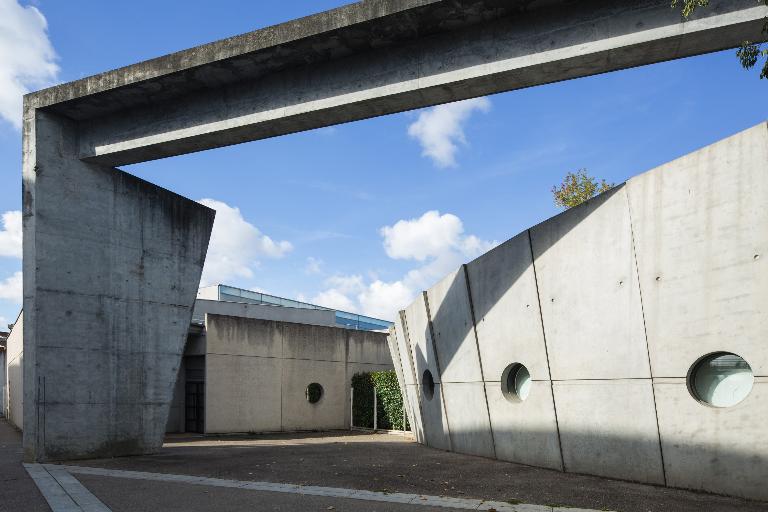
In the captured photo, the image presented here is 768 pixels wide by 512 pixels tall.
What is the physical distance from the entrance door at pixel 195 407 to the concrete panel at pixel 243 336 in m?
1.68

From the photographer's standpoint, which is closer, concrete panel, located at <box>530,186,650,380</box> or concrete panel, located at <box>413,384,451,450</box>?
concrete panel, located at <box>530,186,650,380</box>

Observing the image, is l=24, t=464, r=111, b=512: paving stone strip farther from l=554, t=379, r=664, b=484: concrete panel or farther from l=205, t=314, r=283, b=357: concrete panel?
l=205, t=314, r=283, b=357: concrete panel

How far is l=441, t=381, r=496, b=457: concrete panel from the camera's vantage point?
40.6 ft

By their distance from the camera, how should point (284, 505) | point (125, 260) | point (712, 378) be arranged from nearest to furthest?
point (284, 505) → point (712, 378) → point (125, 260)

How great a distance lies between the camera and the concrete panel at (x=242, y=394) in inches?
839

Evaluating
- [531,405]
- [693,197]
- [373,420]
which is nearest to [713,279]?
[693,197]

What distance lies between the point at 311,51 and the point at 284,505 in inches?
291

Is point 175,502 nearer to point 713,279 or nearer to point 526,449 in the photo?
point 526,449

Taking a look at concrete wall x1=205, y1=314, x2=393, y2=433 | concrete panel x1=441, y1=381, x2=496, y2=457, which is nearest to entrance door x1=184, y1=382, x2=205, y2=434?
concrete wall x1=205, y1=314, x2=393, y2=433

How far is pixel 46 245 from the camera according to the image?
12.2 m

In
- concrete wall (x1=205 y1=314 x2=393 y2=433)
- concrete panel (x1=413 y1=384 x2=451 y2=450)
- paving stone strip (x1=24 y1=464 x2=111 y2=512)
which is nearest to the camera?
paving stone strip (x1=24 y1=464 x2=111 y2=512)

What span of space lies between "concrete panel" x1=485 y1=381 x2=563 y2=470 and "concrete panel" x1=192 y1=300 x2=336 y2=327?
19.9 metres

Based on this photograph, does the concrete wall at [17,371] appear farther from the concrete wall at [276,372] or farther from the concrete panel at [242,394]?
the concrete wall at [276,372]

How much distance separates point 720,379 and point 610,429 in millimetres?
1903
